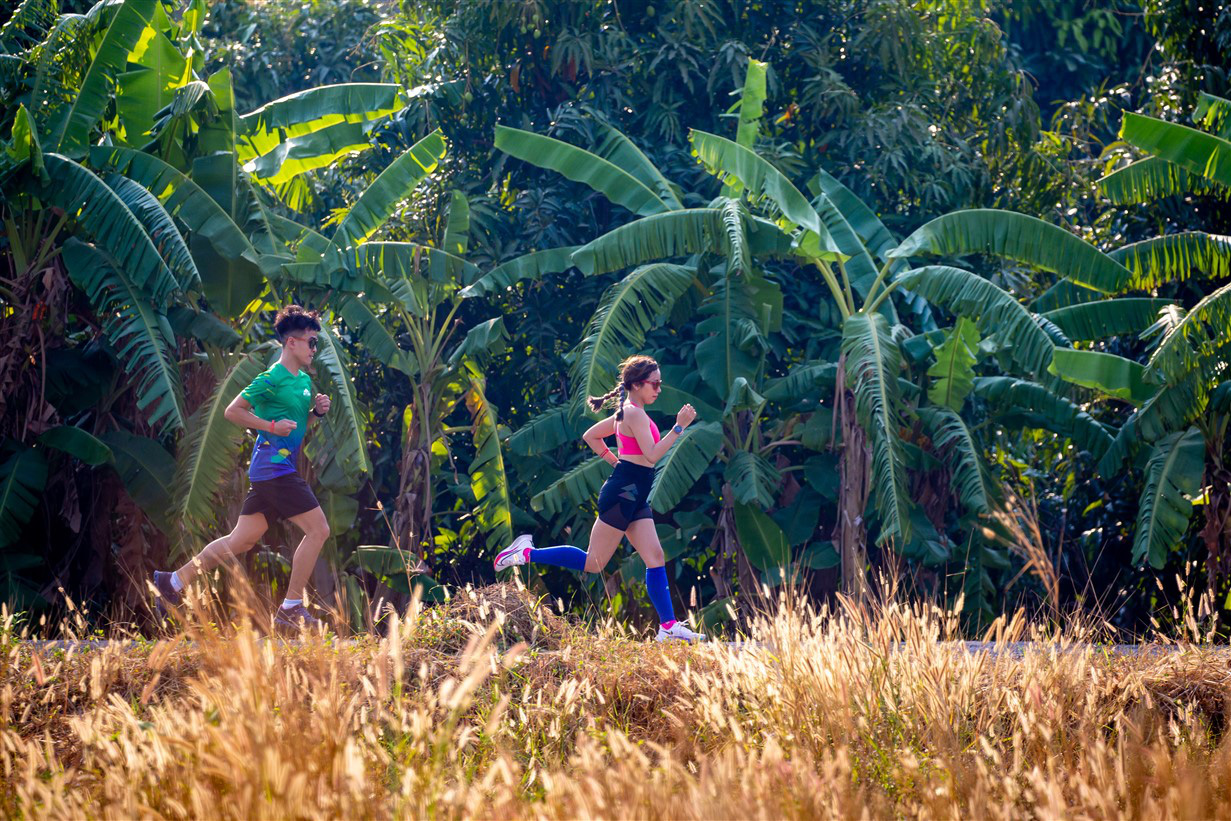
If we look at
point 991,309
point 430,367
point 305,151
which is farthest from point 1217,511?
point 305,151

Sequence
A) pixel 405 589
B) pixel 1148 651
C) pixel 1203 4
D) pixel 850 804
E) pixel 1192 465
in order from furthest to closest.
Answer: pixel 1203 4 < pixel 405 589 < pixel 1192 465 < pixel 1148 651 < pixel 850 804

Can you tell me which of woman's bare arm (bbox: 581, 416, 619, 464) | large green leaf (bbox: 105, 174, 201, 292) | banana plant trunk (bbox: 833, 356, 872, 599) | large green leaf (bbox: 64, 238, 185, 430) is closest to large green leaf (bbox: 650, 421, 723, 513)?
banana plant trunk (bbox: 833, 356, 872, 599)

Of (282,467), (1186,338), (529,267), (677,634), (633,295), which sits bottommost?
(677,634)

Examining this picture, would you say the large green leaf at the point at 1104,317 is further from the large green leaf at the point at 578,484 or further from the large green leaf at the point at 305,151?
the large green leaf at the point at 305,151

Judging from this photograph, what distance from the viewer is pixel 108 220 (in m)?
8.86

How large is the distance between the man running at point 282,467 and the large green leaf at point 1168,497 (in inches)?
245

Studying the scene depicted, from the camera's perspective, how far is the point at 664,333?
1161cm

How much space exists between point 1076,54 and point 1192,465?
1045cm

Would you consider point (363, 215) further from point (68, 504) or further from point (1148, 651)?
point (1148, 651)

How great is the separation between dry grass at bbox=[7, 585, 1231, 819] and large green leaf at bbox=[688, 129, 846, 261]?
4.22 m

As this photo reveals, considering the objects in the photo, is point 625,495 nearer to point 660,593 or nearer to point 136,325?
point 660,593

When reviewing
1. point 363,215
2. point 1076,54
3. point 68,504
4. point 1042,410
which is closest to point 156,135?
point 363,215

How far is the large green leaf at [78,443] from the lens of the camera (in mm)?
9180

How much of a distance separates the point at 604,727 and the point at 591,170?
20.2 feet
